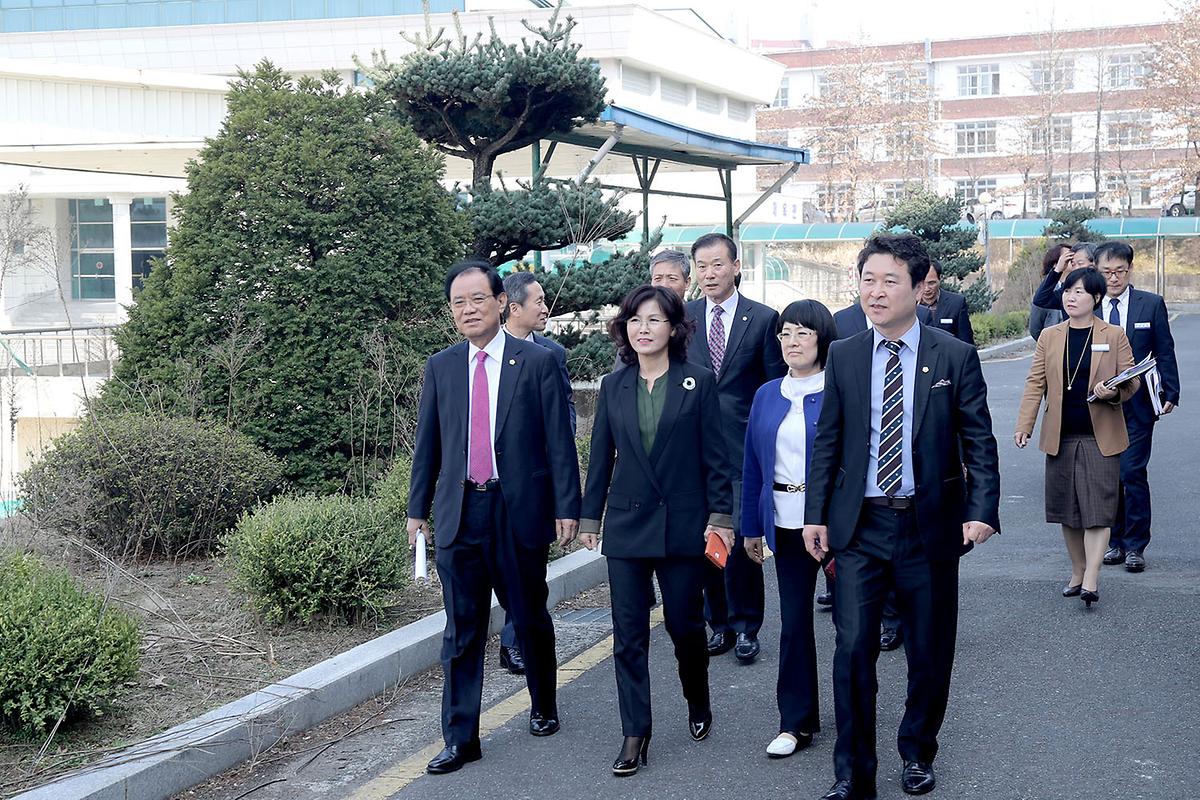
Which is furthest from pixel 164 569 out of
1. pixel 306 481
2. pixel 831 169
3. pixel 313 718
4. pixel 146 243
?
pixel 831 169

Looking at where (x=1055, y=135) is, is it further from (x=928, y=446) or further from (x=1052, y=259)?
(x=928, y=446)

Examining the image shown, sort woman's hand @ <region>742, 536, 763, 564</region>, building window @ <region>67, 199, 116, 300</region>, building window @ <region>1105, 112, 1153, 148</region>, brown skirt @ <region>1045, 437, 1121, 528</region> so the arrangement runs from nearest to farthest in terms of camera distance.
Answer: woman's hand @ <region>742, 536, 763, 564</region>
brown skirt @ <region>1045, 437, 1121, 528</region>
building window @ <region>67, 199, 116, 300</region>
building window @ <region>1105, 112, 1153, 148</region>

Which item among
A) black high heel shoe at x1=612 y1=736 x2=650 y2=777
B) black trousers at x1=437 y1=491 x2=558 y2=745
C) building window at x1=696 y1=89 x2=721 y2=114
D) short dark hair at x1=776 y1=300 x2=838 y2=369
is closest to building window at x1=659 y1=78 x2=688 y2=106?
building window at x1=696 y1=89 x2=721 y2=114

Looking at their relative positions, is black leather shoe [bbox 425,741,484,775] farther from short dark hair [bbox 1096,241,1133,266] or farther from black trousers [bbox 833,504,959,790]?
short dark hair [bbox 1096,241,1133,266]

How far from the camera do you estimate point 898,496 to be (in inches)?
187

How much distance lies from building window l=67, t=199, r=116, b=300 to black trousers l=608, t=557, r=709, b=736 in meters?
42.2

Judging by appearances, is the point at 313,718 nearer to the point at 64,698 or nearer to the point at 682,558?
the point at 64,698

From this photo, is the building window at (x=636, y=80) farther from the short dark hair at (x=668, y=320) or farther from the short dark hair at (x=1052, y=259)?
the short dark hair at (x=668, y=320)

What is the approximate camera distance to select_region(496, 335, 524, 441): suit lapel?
17.9 ft

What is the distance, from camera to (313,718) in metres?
5.67

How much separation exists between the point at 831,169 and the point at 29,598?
220ft

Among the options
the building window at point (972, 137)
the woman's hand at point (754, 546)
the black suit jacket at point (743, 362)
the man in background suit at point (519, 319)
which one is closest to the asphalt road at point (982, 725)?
the man in background suit at point (519, 319)

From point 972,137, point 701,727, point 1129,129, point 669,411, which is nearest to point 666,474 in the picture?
point 669,411

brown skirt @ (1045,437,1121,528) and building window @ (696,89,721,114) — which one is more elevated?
building window @ (696,89,721,114)
